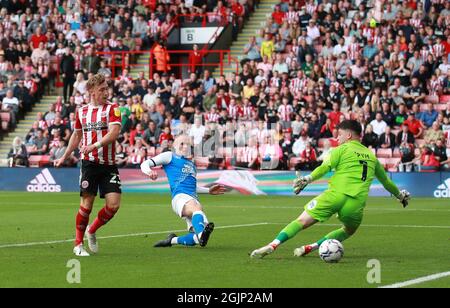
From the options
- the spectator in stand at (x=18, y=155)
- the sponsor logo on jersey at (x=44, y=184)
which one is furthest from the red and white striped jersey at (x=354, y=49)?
the spectator in stand at (x=18, y=155)

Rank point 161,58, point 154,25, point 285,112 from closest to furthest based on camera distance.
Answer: point 285,112 < point 161,58 < point 154,25

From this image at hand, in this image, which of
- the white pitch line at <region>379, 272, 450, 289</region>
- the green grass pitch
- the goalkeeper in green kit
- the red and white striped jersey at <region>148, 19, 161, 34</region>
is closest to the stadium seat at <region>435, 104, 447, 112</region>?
the green grass pitch

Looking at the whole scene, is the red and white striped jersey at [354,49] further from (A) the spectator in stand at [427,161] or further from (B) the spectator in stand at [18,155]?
(B) the spectator in stand at [18,155]

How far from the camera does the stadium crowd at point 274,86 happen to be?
33.2 m

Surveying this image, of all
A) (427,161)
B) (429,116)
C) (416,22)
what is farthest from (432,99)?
(416,22)

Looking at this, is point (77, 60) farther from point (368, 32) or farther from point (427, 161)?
point (427, 161)

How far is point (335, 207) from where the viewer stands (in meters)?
13.2

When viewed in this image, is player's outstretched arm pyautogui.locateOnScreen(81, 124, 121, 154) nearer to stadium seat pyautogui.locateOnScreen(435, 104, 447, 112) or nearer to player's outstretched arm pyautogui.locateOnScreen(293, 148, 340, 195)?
player's outstretched arm pyautogui.locateOnScreen(293, 148, 340, 195)

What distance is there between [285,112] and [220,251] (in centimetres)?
1993

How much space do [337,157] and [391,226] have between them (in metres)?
7.08

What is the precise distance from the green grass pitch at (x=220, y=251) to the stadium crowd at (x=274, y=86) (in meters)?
7.51

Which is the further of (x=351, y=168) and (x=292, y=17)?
(x=292, y=17)

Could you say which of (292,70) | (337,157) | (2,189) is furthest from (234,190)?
(337,157)

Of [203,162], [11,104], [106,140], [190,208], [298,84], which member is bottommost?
[203,162]
